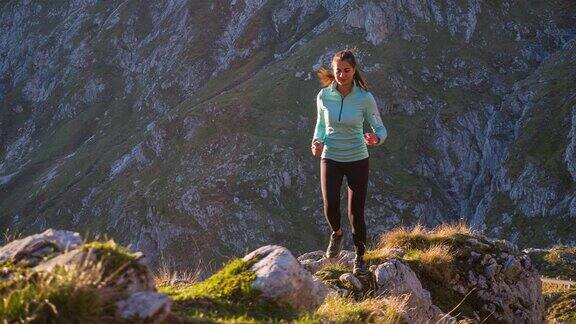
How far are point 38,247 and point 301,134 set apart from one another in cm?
9371

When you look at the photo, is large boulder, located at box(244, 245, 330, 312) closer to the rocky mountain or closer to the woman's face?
the rocky mountain

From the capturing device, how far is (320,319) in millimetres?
5637

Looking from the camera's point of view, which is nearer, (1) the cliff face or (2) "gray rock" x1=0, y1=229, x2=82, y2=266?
(2) "gray rock" x1=0, y1=229, x2=82, y2=266

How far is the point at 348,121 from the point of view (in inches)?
342

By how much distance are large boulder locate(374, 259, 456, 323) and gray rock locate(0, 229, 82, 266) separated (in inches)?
232

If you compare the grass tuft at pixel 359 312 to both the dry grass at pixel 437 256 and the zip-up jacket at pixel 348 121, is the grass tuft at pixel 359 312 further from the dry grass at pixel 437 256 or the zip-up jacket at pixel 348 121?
the dry grass at pixel 437 256

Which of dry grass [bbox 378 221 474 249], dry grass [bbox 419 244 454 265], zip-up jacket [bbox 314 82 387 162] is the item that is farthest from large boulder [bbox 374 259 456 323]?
zip-up jacket [bbox 314 82 387 162]

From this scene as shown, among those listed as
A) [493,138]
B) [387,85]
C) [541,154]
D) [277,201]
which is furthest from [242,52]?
[541,154]

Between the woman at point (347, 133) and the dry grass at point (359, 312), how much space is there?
2.21 metres

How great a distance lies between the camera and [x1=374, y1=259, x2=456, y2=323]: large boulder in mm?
9586

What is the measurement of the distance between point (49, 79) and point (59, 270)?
631ft

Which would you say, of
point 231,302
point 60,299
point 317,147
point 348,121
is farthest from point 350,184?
point 60,299

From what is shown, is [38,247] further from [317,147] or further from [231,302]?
[317,147]

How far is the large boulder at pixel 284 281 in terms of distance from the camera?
6277 millimetres
